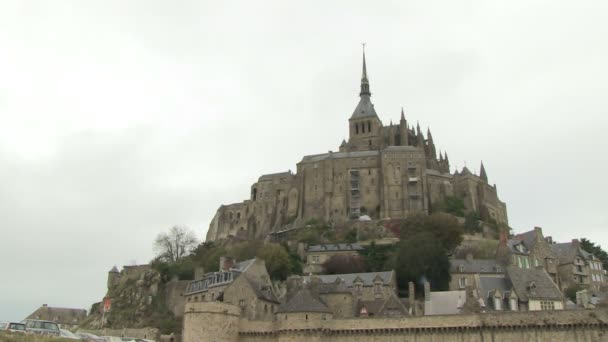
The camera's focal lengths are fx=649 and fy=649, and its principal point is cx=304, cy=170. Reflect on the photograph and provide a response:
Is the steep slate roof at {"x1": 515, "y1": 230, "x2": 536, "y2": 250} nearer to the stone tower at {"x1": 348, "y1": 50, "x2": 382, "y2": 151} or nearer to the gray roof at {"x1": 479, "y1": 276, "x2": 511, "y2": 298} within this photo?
the gray roof at {"x1": 479, "y1": 276, "x2": 511, "y2": 298}

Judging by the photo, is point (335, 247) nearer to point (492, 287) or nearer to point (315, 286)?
point (315, 286)

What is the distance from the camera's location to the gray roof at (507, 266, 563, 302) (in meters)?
53.5

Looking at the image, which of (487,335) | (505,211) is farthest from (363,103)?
(487,335)

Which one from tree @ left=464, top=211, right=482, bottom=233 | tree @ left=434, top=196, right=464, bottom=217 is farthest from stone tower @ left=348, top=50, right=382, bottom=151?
tree @ left=464, top=211, right=482, bottom=233

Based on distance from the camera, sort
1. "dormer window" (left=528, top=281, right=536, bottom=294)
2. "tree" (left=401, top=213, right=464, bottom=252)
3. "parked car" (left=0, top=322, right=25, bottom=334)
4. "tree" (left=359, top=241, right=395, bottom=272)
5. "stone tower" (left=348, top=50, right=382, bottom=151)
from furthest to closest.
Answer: "stone tower" (left=348, top=50, right=382, bottom=151) → "tree" (left=401, top=213, right=464, bottom=252) → "tree" (left=359, top=241, right=395, bottom=272) → "dormer window" (left=528, top=281, right=536, bottom=294) → "parked car" (left=0, top=322, right=25, bottom=334)

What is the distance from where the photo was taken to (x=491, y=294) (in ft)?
178

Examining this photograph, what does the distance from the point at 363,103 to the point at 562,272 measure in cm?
5590

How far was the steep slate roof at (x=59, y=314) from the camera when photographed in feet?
290

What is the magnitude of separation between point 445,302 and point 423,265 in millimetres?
7265

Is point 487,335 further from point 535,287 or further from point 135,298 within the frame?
point 135,298

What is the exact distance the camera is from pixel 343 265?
7462 centimetres

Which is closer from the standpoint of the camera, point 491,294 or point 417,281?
point 491,294

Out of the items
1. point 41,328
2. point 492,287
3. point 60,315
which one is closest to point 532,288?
point 492,287

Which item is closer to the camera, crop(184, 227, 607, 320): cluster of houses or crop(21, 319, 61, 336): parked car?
crop(21, 319, 61, 336): parked car
